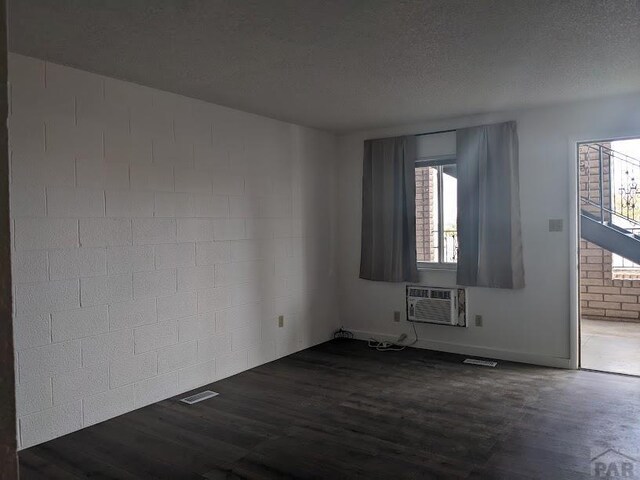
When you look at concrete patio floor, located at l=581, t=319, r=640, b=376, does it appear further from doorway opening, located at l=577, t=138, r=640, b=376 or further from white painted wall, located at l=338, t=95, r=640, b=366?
white painted wall, located at l=338, t=95, r=640, b=366

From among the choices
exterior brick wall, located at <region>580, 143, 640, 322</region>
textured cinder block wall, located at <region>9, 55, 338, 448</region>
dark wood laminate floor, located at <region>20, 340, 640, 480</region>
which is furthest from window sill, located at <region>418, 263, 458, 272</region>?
exterior brick wall, located at <region>580, 143, 640, 322</region>

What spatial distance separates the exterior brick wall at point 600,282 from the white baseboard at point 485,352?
8.93ft

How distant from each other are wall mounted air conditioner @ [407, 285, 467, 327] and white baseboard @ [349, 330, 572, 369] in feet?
0.80

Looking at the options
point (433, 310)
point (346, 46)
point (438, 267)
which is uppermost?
point (346, 46)

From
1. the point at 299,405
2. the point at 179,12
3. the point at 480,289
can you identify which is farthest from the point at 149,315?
the point at 480,289

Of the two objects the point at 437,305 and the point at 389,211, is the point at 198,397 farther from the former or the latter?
Result: the point at 389,211

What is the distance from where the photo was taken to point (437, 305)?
5082 millimetres

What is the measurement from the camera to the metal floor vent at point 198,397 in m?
3.75

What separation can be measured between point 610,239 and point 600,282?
76cm

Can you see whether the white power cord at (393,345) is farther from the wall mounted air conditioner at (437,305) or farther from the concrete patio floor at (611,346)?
the concrete patio floor at (611,346)

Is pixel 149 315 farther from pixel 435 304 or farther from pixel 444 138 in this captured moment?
pixel 444 138

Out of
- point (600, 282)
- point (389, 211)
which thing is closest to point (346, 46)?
point (389, 211)

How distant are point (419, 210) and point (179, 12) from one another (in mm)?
3462

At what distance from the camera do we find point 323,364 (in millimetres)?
4707
